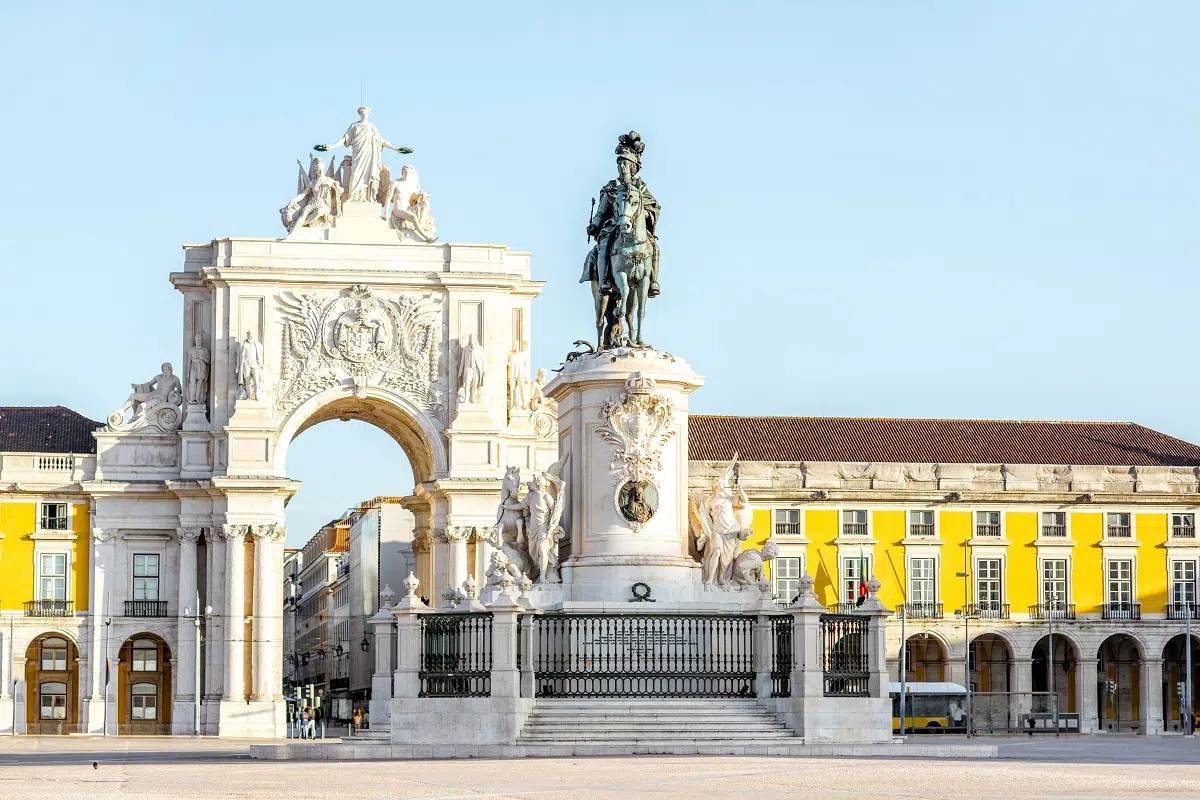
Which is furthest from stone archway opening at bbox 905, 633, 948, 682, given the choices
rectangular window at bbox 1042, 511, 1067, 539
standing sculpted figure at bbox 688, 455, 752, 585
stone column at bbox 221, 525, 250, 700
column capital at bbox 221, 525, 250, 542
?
standing sculpted figure at bbox 688, 455, 752, 585

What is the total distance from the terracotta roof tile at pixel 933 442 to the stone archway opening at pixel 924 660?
20.1 feet

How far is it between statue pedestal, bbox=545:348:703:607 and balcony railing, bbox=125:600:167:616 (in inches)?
1647

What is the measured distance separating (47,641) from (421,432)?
13.7 meters

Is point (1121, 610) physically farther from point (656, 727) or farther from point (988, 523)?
point (656, 727)

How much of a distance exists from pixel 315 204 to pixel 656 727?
142 feet

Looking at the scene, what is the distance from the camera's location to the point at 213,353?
6788 cm

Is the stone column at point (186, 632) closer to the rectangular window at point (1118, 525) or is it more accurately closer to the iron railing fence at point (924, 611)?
the iron railing fence at point (924, 611)

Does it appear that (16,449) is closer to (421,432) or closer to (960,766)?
(421,432)

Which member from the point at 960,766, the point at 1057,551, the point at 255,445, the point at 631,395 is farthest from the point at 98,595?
the point at 960,766

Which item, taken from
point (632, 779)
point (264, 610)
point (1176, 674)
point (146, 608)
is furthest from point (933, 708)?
point (632, 779)

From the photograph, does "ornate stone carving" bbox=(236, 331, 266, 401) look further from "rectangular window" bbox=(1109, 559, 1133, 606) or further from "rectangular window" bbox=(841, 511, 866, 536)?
"rectangular window" bbox=(1109, 559, 1133, 606)

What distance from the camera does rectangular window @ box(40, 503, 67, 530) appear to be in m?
69.5

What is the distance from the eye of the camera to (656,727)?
27.3 metres

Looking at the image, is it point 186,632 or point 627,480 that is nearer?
point 627,480
